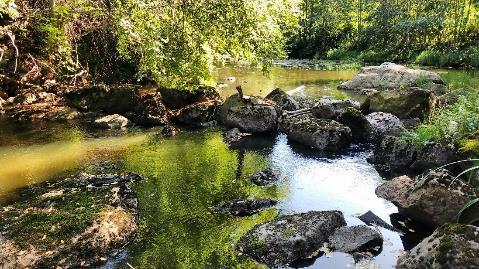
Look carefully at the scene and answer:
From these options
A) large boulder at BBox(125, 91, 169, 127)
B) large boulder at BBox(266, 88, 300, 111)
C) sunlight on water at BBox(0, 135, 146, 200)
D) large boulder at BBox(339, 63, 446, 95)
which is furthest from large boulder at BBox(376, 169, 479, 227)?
large boulder at BBox(339, 63, 446, 95)

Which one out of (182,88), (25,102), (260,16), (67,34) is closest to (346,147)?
(260,16)

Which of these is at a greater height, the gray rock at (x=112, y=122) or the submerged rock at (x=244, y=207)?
the gray rock at (x=112, y=122)

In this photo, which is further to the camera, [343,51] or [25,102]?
[343,51]

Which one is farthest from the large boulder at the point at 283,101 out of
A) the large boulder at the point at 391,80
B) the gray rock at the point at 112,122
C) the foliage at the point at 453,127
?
the large boulder at the point at 391,80

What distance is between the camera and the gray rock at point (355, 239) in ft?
22.2

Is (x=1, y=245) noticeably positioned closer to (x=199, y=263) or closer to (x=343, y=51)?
(x=199, y=263)

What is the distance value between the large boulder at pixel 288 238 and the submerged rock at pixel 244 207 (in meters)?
0.94

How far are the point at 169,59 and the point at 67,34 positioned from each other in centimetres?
603

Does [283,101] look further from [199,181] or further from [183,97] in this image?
[199,181]

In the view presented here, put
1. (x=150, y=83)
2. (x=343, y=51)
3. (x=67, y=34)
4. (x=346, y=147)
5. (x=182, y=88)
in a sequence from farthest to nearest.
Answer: (x=343, y=51), (x=150, y=83), (x=67, y=34), (x=182, y=88), (x=346, y=147)

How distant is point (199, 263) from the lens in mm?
6535

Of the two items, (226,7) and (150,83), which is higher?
(226,7)

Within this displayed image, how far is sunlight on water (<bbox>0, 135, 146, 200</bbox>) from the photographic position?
10.2 m

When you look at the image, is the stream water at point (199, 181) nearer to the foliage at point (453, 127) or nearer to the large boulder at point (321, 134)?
the large boulder at point (321, 134)
